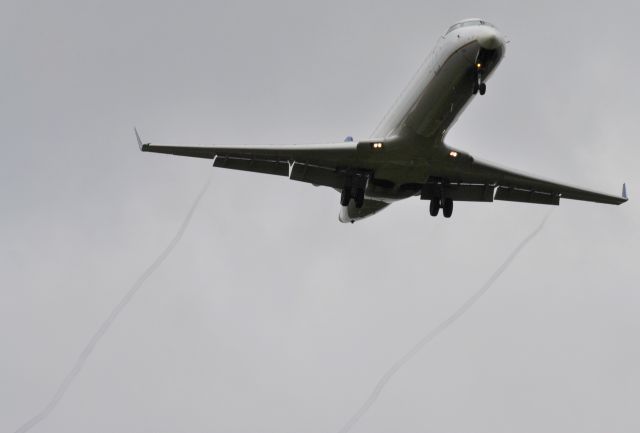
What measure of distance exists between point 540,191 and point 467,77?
12340 millimetres

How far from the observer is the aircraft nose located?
44688 millimetres

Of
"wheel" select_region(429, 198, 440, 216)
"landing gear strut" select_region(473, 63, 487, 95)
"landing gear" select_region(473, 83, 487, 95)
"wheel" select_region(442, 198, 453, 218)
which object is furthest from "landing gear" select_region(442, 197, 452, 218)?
"landing gear strut" select_region(473, 63, 487, 95)

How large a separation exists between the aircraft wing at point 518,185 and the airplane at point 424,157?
0.05 metres

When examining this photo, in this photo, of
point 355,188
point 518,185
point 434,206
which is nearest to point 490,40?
point 355,188

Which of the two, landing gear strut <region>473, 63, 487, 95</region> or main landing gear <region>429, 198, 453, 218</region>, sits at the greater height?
landing gear strut <region>473, 63, 487, 95</region>

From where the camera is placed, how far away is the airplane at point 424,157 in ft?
149

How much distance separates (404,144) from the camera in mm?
47906

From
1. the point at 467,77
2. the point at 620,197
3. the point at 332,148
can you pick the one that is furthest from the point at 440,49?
the point at 620,197

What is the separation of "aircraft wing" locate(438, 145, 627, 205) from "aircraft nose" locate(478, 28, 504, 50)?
6.82 metres

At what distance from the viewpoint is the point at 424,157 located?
4872 cm

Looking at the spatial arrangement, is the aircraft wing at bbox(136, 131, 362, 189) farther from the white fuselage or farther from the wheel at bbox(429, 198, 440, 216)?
the wheel at bbox(429, 198, 440, 216)

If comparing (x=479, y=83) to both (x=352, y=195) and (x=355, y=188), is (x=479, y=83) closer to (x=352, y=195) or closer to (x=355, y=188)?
(x=355, y=188)

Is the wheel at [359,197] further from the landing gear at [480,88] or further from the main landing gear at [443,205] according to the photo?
the landing gear at [480,88]

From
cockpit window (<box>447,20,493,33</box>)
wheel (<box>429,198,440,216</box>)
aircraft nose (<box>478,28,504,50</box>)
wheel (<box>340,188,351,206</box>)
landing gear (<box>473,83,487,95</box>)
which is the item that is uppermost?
cockpit window (<box>447,20,493,33</box>)
